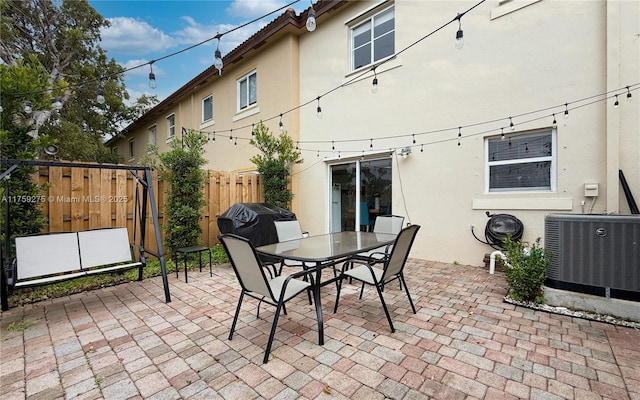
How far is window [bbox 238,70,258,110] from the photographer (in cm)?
880

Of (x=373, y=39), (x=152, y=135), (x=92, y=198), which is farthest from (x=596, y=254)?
(x=152, y=135)

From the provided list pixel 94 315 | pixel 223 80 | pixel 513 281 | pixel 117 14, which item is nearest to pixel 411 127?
pixel 513 281

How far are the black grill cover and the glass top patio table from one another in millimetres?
1499

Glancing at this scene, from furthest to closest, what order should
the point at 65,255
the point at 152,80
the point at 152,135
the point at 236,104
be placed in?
the point at 152,135, the point at 236,104, the point at 152,80, the point at 65,255

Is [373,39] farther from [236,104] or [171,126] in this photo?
[171,126]

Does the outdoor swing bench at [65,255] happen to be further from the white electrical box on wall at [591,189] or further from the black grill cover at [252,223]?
the white electrical box on wall at [591,189]

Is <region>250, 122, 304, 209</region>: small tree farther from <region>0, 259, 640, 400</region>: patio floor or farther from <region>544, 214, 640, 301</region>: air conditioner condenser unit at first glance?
<region>544, 214, 640, 301</region>: air conditioner condenser unit

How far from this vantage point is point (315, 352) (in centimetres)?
231

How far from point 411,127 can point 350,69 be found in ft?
7.29

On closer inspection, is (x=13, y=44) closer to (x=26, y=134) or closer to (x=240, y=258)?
(x=26, y=134)

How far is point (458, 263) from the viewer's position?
5.10 metres

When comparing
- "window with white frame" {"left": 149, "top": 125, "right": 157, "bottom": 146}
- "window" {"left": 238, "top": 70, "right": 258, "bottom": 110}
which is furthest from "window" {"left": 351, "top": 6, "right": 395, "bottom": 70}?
"window with white frame" {"left": 149, "top": 125, "right": 157, "bottom": 146}

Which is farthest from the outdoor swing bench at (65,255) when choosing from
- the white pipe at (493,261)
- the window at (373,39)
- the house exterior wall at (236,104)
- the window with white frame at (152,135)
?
the window with white frame at (152,135)

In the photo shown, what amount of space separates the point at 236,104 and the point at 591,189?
29.5 feet
